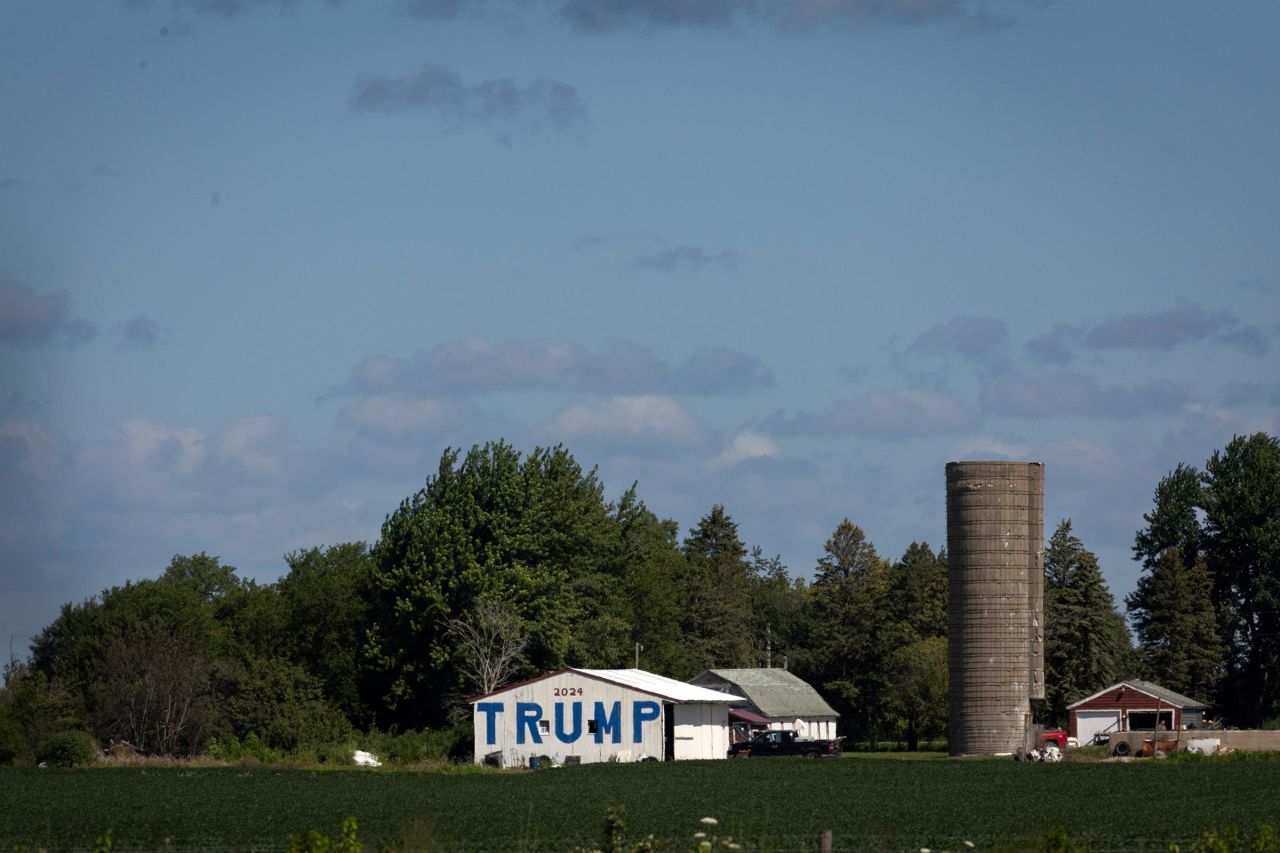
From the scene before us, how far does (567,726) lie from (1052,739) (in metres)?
19.9

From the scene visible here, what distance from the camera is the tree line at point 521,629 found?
236 ft

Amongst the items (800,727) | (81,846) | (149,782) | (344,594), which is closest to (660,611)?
(800,727)

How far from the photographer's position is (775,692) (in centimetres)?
9431

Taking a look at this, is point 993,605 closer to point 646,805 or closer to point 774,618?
point 646,805

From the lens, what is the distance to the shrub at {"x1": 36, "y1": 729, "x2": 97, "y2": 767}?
5909 centimetres

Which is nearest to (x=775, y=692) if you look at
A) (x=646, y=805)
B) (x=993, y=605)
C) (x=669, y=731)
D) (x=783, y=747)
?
(x=783, y=747)

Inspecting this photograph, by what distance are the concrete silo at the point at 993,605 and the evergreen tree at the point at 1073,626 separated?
23427 mm

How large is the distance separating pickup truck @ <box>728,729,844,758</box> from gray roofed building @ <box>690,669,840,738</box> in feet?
56.8

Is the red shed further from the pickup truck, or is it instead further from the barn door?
the barn door

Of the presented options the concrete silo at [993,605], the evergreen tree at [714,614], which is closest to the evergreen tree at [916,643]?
the evergreen tree at [714,614]

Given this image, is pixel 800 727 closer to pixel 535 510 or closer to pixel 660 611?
pixel 660 611

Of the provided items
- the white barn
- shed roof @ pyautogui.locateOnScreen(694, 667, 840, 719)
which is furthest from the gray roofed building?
the white barn

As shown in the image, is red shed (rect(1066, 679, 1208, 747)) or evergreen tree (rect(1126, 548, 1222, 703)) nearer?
red shed (rect(1066, 679, 1208, 747))

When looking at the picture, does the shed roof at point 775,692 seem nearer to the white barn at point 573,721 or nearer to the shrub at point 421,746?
the shrub at point 421,746
